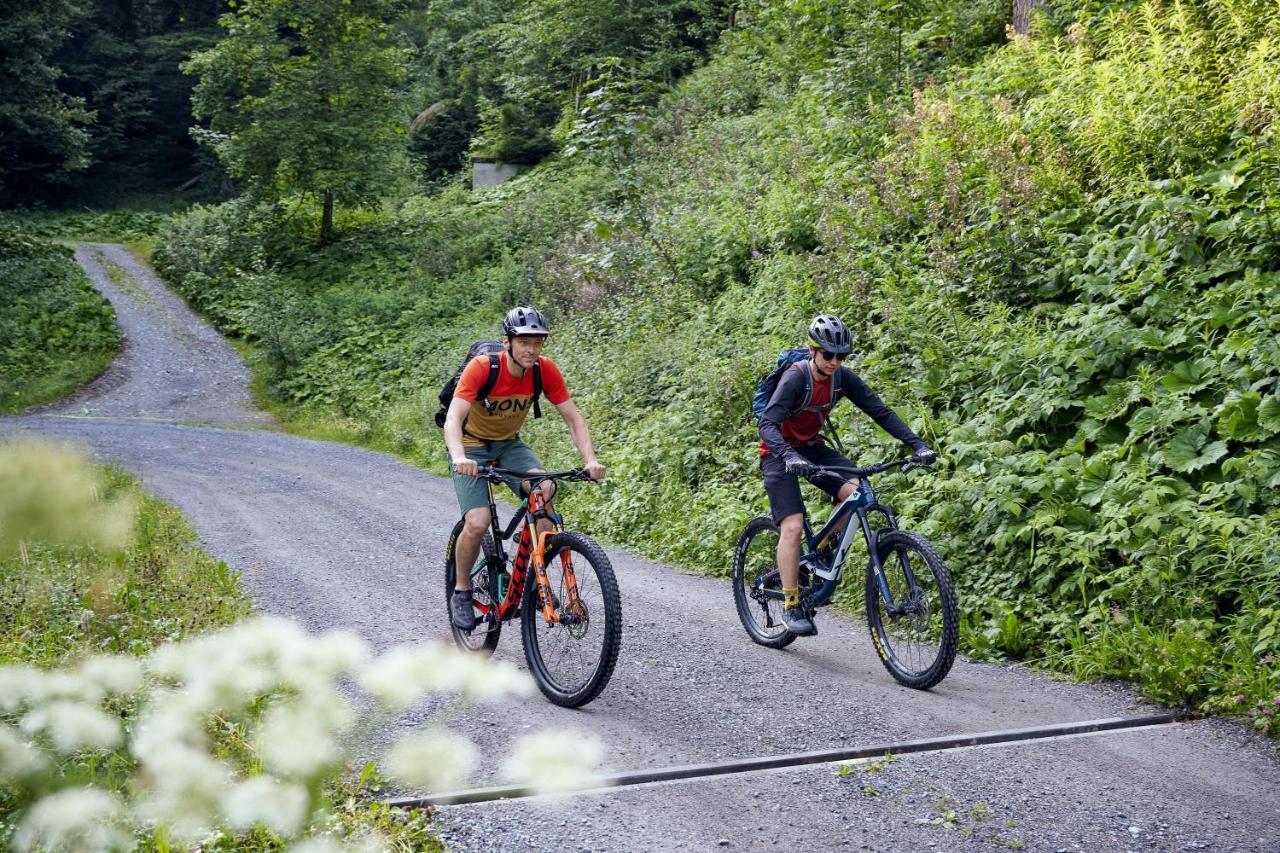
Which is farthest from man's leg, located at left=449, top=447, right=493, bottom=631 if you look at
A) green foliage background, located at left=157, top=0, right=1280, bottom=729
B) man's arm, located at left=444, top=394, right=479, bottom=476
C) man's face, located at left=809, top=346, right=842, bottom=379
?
green foliage background, located at left=157, top=0, right=1280, bottom=729

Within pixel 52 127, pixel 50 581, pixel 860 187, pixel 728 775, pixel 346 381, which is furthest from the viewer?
pixel 52 127

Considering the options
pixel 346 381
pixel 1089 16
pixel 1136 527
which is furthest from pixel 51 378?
pixel 1136 527

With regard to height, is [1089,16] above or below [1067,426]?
above

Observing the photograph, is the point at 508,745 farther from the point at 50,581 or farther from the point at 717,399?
the point at 717,399

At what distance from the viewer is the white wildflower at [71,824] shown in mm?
1227

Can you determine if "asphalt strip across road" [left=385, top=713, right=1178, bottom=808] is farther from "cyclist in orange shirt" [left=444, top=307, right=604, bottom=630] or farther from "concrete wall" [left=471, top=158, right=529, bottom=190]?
"concrete wall" [left=471, top=158, right=529, bottom=190]

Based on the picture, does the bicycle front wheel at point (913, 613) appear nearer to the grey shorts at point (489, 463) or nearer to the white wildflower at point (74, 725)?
the grey shorts at point (489, 463)

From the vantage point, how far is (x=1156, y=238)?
28.7ft

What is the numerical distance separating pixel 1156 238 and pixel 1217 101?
195 centimetres

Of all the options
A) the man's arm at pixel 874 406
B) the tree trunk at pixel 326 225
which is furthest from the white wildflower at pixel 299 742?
the tree trunk at pixel 326 225

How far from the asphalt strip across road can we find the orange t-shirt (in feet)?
8.07

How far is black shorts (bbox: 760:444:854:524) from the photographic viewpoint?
681 cm

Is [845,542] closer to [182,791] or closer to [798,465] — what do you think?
[798,465]

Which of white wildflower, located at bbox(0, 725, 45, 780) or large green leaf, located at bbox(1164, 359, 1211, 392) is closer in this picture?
white wildflower, located at bbox(0, 725, 45, 780)
